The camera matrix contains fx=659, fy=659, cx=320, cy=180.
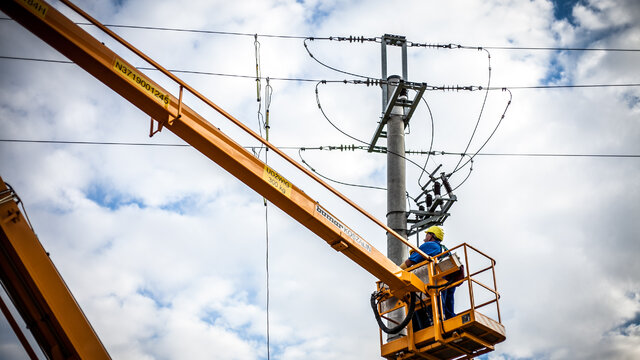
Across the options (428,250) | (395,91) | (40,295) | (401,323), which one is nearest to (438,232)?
(428,250)

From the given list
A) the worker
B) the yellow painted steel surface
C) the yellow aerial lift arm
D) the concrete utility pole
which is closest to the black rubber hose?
the yellow aerial lift arm

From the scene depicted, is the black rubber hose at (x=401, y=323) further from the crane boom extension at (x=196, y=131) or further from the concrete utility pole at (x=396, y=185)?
the concrete utility pole at (x=396, y=185)

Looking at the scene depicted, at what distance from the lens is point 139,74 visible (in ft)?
28.6

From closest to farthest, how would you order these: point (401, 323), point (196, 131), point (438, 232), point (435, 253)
Result: point (196, 131) < point (401, 323) < point (435, 253) < point (438, 232)

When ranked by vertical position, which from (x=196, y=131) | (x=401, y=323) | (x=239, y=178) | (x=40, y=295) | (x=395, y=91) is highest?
(x=395, y=91)

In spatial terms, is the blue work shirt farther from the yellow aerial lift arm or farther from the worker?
the yellow aerial lift arm

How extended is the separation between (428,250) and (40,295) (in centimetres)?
579

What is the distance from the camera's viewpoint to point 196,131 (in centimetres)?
891

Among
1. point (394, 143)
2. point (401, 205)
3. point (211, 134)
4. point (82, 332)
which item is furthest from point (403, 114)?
point (82, 332)

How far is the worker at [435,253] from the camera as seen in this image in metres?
10.3

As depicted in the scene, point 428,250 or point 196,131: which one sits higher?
point 196,131

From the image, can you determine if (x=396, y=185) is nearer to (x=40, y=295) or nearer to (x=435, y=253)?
(x=435, y=253)

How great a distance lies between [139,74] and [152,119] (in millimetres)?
625

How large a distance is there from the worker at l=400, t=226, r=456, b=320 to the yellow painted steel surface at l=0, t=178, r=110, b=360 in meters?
4.98
